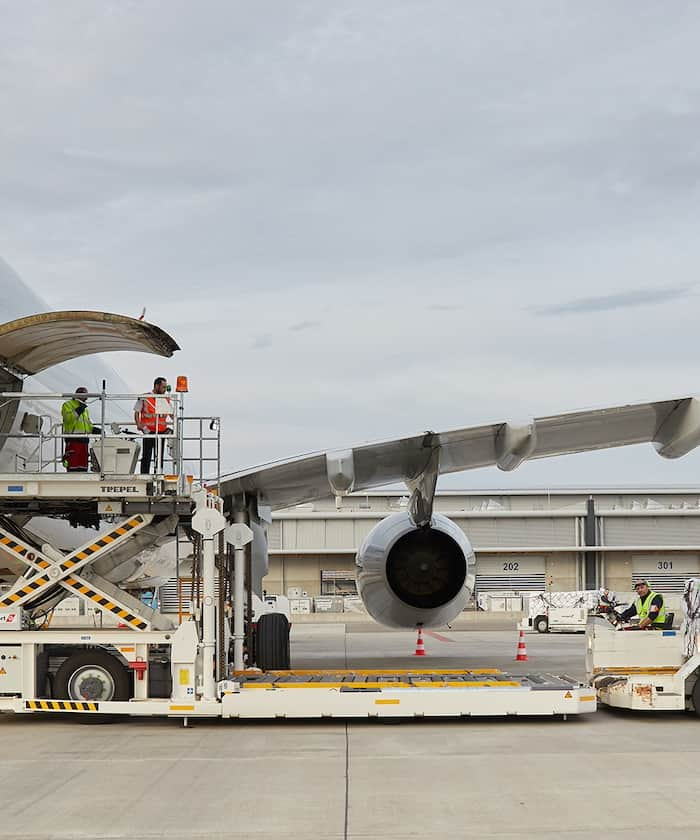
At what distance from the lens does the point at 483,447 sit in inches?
536

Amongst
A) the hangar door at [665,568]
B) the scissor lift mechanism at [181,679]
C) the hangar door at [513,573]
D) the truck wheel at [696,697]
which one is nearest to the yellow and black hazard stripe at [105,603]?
the scissor lift mechanism at [181,679]

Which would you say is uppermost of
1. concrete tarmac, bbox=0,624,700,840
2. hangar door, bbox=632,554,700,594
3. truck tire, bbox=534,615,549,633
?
hangar door, bbox=632,554,700,594

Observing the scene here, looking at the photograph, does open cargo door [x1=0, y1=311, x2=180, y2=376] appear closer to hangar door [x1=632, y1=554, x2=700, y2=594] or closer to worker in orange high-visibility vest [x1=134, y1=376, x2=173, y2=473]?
worker in orange high-visibility vest [x1=134, y1=376, x2=173, y2=473]

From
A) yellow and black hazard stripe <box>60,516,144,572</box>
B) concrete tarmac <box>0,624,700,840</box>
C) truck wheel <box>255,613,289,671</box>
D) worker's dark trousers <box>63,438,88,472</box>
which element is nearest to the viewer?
concrete tarmac <box>0,624,700,840</box>

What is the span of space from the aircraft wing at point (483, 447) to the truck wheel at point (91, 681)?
274cm

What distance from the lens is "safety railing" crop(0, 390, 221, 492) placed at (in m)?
11.8

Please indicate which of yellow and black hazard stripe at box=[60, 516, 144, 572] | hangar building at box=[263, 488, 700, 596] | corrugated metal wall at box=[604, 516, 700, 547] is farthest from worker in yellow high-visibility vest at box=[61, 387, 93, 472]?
corrugated metal wall at box=[604, 516, 700, 547]

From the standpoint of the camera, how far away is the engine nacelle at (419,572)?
1505 centimetres

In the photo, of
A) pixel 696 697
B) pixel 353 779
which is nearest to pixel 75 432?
pixel 353 779

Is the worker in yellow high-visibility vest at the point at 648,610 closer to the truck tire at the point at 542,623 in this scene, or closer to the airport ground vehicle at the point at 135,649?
the airport ground vehicle at the point at 135,649

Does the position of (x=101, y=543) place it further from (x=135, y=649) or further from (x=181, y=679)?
(x=181, y=679)

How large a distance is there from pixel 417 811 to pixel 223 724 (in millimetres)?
4966

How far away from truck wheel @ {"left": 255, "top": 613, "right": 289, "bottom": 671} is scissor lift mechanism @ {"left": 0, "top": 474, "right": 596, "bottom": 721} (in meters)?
3.40

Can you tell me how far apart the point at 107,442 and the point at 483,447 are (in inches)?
179
